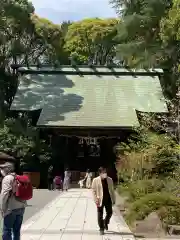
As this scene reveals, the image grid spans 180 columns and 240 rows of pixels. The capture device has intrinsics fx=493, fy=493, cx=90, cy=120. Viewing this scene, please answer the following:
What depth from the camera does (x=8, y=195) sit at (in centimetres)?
826

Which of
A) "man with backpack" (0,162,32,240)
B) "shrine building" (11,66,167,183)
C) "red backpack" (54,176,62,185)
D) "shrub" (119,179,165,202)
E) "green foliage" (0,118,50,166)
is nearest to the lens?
"man with backpack" (0,162,32,240)

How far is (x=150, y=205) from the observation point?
1412 cm

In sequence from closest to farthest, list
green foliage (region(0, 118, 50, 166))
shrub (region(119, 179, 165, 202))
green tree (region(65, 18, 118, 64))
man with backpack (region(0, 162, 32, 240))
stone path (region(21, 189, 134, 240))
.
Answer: man with backpack (region(0, 162, 32, 240)) < stone path (region(21, 189, 134, 240)) < shrub (region(119, 179, 165, 202)) < green foliage (region(0, 118, 50, 166)) < green tree (region(65, 18, 118, 64))

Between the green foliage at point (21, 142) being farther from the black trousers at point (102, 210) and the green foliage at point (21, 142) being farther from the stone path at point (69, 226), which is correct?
the black trousers at point (102, 210)

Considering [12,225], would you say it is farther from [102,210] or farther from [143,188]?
[143,188]

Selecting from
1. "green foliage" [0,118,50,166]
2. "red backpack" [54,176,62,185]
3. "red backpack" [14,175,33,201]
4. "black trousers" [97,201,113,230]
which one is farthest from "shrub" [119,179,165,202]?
"green foliage" [0,118,50,166]

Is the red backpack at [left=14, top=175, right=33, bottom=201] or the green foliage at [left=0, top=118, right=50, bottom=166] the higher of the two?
the red backpack at [left=14, top=175, right=33, bottom=201]

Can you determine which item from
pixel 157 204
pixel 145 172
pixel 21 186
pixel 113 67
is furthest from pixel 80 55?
pixel 21 186

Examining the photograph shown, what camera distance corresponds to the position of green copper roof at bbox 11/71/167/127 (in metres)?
32.4

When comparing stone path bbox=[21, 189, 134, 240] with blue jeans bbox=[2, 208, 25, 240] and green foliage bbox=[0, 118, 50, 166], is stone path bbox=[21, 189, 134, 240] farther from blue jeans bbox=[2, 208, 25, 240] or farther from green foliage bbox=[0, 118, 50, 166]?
green foliage bbox=[0, 118, 50, 166]

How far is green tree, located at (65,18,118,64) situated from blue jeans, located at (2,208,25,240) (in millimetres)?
38829

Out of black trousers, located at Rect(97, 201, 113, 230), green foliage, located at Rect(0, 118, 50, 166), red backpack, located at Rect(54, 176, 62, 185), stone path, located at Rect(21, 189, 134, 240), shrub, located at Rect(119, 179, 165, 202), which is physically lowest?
red backpack, located at Rect(54, 176, 62, 185)

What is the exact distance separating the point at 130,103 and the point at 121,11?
24.1 feet

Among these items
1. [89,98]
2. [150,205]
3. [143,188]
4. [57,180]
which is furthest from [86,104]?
[150,205]
